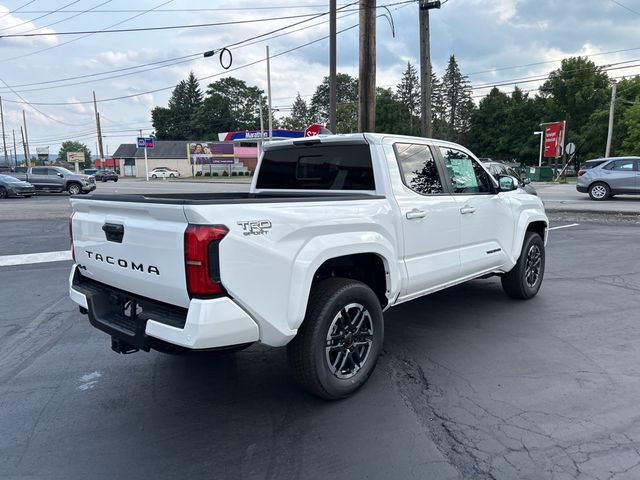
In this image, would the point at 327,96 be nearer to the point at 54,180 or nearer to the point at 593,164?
the point at 54,180

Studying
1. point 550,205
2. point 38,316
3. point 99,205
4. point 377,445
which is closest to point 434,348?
point 377,445

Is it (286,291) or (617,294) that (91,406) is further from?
(617,294)

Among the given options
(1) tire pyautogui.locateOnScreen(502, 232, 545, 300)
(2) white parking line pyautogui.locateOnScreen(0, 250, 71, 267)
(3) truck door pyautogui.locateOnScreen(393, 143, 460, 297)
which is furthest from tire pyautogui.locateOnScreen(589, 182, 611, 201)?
(2) white parking line pyautogui.locateOnScreen(0, 250, 71, 267)

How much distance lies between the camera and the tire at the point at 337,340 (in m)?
3.22

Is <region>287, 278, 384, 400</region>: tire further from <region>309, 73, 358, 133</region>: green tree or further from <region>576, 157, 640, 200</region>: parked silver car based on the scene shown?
<region>309, 73, 358, 133</region>: green tree

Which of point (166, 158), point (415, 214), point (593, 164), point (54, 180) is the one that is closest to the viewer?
point (415, 214)

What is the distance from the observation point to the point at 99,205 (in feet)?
11.1

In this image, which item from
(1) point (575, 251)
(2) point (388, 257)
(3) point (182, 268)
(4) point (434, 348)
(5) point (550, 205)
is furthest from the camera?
(5) point (550, 205)

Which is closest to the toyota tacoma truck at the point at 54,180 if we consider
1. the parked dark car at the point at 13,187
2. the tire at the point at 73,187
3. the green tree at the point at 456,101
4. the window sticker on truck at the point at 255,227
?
the tire at the point at 73,187

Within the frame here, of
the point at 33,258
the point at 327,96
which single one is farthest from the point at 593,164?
the point at 327,96

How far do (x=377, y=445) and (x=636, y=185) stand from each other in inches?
796

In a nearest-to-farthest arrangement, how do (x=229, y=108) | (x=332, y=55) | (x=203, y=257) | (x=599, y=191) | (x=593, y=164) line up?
(x=203, y=257) → (x=332, y=55) → (x=599, y=191) → (x=593, y=164) → (x=229, y=108)

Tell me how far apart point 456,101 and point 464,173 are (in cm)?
9119

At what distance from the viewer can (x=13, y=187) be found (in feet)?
79.7
